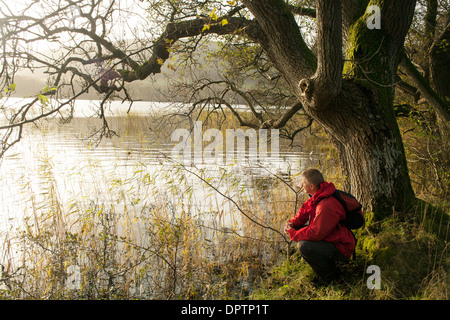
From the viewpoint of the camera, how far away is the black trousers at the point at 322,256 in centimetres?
350

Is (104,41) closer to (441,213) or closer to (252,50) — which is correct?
(252,50)

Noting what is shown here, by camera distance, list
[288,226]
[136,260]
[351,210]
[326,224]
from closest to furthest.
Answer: [326,224] → [351,210] → [288,226] → [136,260]

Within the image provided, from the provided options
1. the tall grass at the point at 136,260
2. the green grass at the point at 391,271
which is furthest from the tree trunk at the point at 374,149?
the tall grass at the point at 136,260

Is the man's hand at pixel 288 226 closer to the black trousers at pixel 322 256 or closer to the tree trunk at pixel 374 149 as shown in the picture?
the black trousers at pixel 322 256

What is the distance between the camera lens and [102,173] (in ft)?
29.2

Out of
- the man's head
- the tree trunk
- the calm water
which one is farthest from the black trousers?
the calm water

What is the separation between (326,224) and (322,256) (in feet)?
1.21

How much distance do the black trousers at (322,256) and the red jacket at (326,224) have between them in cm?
6

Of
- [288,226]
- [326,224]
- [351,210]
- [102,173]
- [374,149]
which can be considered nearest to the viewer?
[326,224]

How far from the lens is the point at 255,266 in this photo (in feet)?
17.3

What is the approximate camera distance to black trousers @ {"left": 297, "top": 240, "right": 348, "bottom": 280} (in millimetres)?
3504

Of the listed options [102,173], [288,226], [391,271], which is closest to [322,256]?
[288,226]

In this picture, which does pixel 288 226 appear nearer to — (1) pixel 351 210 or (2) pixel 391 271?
(1) pixel 351 210

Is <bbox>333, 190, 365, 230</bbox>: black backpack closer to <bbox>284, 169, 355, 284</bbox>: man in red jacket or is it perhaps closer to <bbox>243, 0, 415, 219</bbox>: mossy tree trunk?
<bbox>284, 169, 355, 284</bbox>: man in red jacket
